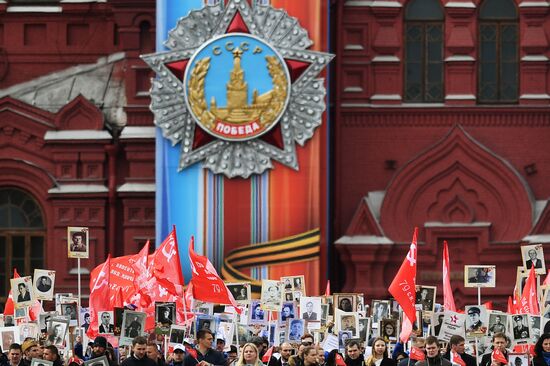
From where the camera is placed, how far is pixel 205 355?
23469 millimetres

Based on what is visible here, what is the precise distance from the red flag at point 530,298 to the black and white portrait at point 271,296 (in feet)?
10.9

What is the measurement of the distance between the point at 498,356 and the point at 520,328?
172 cm

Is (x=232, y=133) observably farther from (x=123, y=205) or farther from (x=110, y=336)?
(x=110, y=336)

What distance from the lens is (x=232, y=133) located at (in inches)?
1425

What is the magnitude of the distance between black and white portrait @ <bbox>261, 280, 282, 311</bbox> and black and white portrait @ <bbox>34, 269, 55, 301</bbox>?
9.66 ft

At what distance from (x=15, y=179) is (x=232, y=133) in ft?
14.0

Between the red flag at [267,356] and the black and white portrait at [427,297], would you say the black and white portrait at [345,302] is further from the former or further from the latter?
the red flag at [267,356]

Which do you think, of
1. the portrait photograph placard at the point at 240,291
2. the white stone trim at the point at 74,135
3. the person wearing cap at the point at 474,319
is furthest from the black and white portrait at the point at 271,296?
the white stone trim at the point at 74,135

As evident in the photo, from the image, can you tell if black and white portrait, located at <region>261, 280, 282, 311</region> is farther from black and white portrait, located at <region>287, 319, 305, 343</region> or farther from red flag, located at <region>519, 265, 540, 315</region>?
red flag, located at <region>519, 265, 540, 315</region>

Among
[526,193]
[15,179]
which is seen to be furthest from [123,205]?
[526,193]

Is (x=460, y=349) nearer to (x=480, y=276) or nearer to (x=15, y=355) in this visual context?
(x=15, y=355)

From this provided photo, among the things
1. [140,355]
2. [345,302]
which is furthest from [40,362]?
[345,302]

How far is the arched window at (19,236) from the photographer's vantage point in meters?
37.9

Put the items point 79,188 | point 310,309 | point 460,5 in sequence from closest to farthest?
point 310,309
point 460,5
point 79,188
